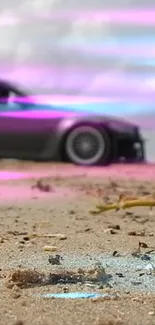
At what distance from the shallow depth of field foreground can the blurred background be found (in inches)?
154

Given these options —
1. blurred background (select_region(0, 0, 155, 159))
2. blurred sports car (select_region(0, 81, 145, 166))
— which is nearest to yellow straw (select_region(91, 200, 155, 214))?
blurred sports car (select_region(0, 81, 145, 166))

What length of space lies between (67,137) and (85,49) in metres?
1.68

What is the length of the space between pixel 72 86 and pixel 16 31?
1.14 metres

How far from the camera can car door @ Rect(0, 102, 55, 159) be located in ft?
33.6

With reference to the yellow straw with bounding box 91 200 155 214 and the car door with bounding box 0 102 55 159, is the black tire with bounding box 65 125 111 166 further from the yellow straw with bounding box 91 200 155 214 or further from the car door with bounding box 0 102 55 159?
the yellow straw with bounding box 91 200 155 214

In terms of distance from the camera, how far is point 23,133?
1025cm

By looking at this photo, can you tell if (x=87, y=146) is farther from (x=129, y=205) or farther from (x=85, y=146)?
(x=129, y=205)

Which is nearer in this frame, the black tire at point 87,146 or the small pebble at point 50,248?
the small pebble at point 50,248

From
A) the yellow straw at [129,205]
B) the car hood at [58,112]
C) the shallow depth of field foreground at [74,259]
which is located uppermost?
the car hood at [58,112]

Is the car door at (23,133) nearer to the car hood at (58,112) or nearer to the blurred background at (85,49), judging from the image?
the car hood at (58,112)

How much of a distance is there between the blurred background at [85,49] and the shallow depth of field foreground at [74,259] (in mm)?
3903

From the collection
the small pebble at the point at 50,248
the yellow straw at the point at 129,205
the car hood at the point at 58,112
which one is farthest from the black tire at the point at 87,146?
the small pebble at the point at 50,248

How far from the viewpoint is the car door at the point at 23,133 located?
33.6ft

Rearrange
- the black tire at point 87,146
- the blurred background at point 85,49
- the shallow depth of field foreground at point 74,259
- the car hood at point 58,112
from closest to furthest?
1. the shallow depth of field foreground at point 74,259
2. the black tire at point 87,146
3. the car hood at point 58,112
4. the blurred background at point 85,49
